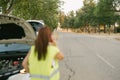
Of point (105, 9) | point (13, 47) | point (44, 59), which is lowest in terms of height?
point (105, 9)

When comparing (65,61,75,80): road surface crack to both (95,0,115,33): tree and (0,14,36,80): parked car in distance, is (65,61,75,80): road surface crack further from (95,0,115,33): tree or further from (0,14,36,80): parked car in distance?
(95,0,115,33): tree

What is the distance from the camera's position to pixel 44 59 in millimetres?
5402

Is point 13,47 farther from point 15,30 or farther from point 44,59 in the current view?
point 44,59

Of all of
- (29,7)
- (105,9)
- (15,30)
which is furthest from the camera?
(105,9)

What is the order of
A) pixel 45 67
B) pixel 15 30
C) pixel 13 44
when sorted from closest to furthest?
1. pixel 45 67
2. pixel 13 44
3. pixel 15 30

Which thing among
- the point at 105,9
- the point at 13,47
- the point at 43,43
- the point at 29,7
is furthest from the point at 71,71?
the point at 105,9

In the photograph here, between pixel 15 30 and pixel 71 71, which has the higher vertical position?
pixel 15 30

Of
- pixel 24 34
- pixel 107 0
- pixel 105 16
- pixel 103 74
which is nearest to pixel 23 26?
pixel 24 34

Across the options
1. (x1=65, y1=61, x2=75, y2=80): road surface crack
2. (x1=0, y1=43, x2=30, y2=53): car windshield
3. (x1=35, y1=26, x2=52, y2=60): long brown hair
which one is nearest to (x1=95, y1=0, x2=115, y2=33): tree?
(x1=65, y1=61, x2=75, y2=80): road surface crack

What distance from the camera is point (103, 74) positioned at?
13.9 metres

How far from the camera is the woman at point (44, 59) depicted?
539cm

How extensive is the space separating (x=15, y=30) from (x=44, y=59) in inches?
177

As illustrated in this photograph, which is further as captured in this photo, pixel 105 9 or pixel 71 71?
pixel 105 9

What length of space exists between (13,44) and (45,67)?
325 centimetres
